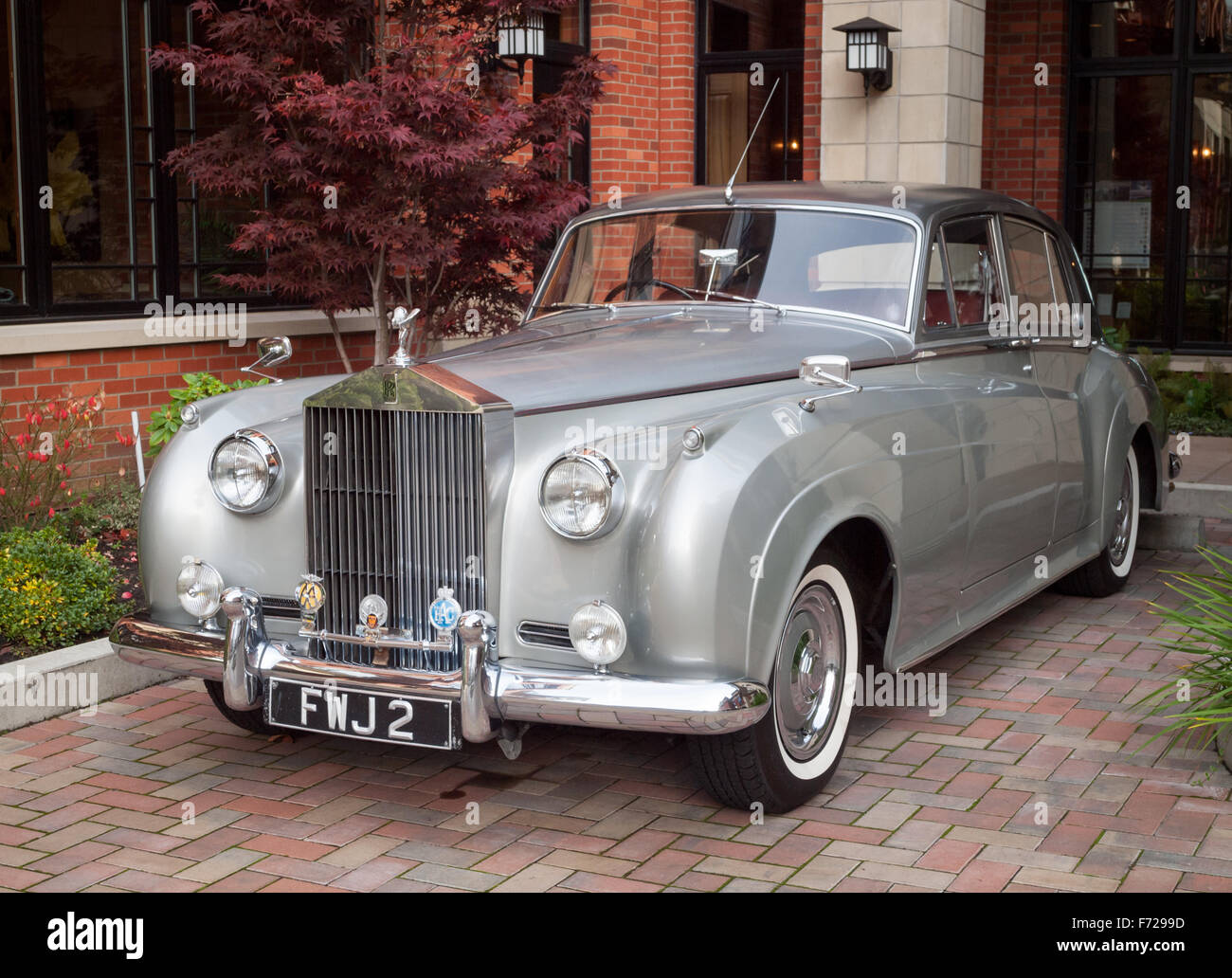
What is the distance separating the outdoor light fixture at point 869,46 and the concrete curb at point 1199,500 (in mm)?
3663

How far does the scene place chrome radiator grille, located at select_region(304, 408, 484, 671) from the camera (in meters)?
3.82

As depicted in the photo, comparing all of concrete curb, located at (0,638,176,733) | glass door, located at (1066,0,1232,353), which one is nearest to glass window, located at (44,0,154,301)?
concrete curb, located at (0,638,176,733)

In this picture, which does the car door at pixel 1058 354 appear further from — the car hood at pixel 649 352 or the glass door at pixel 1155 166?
the glass door at pixel 1155 166

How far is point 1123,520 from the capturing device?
6668mm

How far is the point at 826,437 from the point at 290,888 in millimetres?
1878

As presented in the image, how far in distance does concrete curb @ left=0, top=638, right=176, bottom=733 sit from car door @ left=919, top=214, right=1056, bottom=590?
3.03 meters

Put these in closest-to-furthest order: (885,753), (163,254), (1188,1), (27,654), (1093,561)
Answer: (885,753), (27,654), (1093,561), (163,254), (1188,1)

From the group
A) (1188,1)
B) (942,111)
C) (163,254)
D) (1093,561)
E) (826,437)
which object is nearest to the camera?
(826,437)

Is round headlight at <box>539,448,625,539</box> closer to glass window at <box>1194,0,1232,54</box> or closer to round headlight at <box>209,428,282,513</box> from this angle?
round headlight at <box>209,428,282,513</box>

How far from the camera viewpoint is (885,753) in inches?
181

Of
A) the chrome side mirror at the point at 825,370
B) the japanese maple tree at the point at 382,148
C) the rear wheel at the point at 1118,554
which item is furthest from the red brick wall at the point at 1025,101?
the chrome side mirror at the point at 825,370
